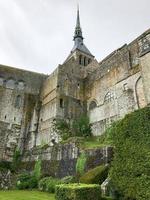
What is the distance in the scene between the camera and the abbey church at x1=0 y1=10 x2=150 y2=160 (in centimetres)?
2854

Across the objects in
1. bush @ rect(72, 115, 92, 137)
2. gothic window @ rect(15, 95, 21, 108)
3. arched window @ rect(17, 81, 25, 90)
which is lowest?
bush @ rect(72, 115, 92, 137)

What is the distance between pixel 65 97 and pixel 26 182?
48.5 ft

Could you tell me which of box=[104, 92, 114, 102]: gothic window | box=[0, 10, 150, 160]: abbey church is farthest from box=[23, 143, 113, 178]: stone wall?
box=[104, 92, 114, 102]: gothic window

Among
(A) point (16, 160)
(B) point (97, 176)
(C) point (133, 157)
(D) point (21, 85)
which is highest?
(D) point (21, 85)

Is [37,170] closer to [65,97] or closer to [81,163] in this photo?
[81,163]

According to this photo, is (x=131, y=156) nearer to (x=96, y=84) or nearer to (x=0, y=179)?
(x=0, y=179)

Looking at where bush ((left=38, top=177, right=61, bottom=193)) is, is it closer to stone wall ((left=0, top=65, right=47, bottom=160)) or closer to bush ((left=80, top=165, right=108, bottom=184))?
bush ((left=80, top=165, right=108, bottom=184))

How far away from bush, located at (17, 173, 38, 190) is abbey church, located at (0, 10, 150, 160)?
7.34 m

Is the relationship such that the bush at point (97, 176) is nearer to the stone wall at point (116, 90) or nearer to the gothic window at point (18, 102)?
the stone wall at point (116, 90)

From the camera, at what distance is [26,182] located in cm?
2202

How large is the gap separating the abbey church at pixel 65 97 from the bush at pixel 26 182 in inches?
289

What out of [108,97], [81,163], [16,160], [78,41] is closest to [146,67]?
[108,97]

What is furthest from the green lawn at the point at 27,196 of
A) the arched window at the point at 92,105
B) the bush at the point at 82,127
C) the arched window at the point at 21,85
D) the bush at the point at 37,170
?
the arched window at the point at 21,85

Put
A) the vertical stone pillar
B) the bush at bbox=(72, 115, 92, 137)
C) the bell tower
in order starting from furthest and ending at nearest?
the bell tower < the bush at bbox=(72, 115, 92, 137) < the vertical stone pillar
